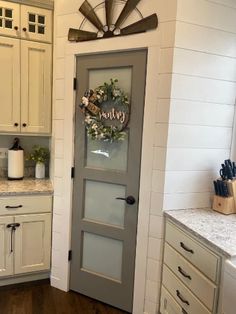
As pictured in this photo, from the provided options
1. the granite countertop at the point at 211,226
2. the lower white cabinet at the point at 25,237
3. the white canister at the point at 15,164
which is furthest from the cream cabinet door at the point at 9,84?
the granite countertop at the point at 211,226

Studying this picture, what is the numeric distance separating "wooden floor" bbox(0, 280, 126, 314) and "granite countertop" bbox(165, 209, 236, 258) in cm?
107

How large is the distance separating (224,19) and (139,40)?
65 cm

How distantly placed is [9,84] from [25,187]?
1.02m

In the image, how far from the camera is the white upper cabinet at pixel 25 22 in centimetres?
263

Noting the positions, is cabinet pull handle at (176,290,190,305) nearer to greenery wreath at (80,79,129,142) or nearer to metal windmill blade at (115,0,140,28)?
greenery wreath at (80,79,129,142)

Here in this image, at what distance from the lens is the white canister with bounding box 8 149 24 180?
114 inches

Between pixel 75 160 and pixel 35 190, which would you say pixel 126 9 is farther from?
pixel 35 190

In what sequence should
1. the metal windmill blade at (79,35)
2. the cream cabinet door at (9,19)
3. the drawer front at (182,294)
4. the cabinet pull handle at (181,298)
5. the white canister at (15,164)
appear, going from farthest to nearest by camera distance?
1. the white canister at (15,164)
2. the cream cabinet door at (9,19)
3. the metal windmill blade at (79,35)
4. the cabinet pull handle at (181,298)
5. the drawer front at (182,294)

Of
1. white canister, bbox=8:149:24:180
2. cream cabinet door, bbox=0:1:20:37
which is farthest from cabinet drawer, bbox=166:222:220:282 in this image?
cream cabinet door, bbox=0:1:20:37

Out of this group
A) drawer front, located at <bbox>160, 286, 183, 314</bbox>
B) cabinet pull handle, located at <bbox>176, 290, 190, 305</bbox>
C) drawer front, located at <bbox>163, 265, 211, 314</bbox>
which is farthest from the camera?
drawer front, located at <bbox>160, 286, 183, 314</bbox>

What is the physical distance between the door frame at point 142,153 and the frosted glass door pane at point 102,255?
0.59 feet

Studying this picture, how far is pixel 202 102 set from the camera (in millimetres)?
2086

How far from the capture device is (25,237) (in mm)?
2615

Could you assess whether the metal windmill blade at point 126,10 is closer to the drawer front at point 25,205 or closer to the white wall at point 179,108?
the white wall at point 179,108
